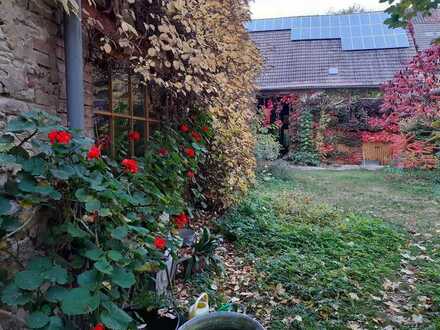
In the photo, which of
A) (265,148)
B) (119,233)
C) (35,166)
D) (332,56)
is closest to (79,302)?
(119,233)

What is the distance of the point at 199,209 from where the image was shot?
4312 millimetres

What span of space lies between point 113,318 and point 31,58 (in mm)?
1275

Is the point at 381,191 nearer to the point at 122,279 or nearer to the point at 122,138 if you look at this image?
the point at 122,138

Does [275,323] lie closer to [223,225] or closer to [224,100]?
[223,225]

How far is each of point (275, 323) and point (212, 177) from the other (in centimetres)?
204

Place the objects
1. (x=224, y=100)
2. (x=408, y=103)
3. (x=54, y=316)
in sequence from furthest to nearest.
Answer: (x=408, y=103)
(x=224, y=100)
(x=54, y=316)

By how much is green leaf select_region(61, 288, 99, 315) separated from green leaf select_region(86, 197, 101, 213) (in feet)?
0.96

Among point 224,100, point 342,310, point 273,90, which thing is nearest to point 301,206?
point 224,100

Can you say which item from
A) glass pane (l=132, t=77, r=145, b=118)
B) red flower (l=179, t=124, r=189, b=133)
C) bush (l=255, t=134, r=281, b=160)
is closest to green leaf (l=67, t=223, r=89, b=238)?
glass pane (l=132, t=77, r=145, b=118)

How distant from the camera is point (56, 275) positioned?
1.23m

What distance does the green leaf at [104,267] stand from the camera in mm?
1253

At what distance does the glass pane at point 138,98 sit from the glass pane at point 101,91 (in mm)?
416

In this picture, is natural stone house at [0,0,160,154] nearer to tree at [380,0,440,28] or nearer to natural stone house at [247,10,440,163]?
tree at [380,0,440,28]

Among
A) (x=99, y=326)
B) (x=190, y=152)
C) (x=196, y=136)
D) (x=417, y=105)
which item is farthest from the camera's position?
(x=417, y=105)
